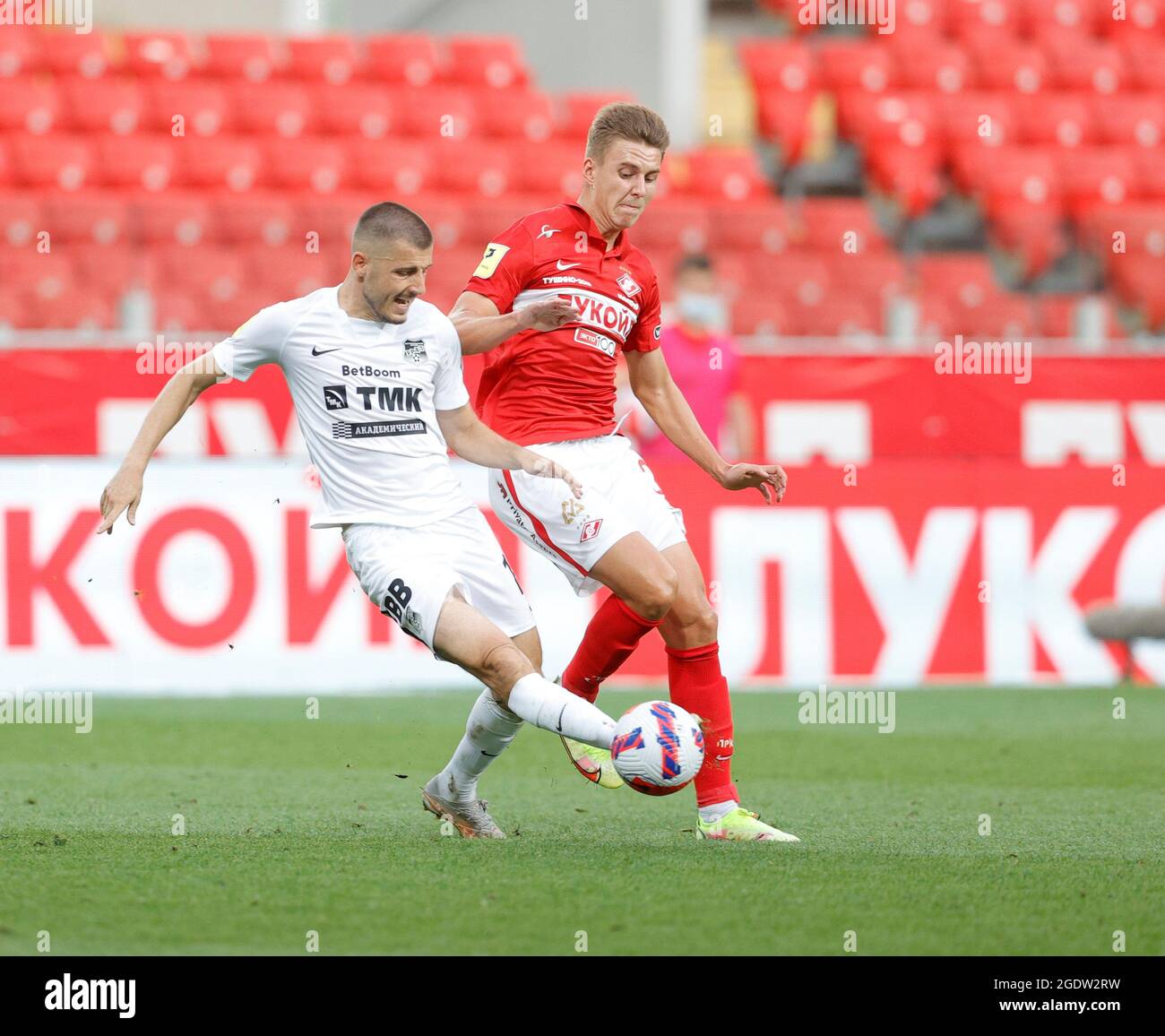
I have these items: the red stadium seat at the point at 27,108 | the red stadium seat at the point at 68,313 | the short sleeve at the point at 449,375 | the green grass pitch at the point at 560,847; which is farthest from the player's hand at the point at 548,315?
the red stadium seat at the point at 27,108

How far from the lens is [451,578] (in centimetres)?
565

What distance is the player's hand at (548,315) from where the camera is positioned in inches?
221

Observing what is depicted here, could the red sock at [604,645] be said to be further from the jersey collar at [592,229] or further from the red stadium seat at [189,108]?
the red stadium seat at [189,108]

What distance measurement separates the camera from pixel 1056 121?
18.1m

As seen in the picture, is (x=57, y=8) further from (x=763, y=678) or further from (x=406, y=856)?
(x=406, y=856)

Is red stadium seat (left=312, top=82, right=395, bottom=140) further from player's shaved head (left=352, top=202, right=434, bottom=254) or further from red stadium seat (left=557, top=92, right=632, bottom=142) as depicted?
player's shaved head (left=352, top=202, right=434, bottom=254)

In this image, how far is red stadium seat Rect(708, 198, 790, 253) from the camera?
1534 centimetres

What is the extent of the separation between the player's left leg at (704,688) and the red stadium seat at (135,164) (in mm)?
10192

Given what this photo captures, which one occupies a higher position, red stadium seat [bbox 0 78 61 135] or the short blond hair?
red stadium seat [bbox 0 78 61 135]

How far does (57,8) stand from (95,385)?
400 inches

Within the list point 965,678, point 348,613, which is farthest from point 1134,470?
point 348,613

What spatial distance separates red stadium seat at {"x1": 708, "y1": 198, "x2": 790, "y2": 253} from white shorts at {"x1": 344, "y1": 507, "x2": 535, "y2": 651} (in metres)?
9.75

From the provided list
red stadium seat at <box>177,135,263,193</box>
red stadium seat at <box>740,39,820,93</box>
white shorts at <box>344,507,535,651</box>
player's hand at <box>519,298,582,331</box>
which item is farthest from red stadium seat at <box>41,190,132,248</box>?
player's hand at <box>519,298,582,331</box>

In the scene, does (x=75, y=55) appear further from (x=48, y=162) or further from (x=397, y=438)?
(x=397, y=438)
